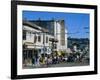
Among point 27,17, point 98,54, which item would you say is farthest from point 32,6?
point 98,54

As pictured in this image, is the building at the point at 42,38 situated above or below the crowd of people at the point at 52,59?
above

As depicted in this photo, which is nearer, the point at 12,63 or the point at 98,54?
the point at 12,63

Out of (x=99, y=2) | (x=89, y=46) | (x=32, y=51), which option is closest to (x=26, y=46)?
(x=32, y=51)

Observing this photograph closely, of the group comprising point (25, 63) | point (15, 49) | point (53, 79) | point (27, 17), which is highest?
point (27, 17)

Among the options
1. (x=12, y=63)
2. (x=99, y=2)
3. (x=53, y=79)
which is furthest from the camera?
(x=99, y=2)

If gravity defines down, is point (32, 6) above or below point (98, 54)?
above

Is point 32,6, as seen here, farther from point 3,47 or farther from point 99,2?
point 99,2

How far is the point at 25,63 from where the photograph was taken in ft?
6.20

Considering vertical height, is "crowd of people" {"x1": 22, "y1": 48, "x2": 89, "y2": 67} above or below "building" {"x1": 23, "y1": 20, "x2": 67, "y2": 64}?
below

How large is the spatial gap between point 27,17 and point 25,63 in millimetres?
402

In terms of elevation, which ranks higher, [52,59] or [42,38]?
[42,38]

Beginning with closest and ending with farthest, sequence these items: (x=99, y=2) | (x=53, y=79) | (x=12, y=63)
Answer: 1. (x=12, y=63)
2. (x=53, y=79)
3. (x=99, y=2)

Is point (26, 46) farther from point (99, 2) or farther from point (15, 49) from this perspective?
point (99, 2)

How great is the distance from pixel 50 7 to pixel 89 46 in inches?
21.1
